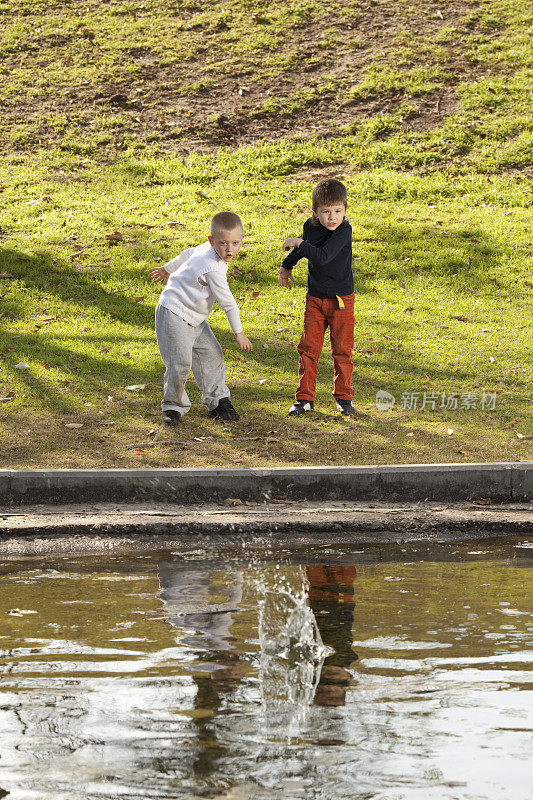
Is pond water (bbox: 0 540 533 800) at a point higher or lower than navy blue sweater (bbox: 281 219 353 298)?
lower

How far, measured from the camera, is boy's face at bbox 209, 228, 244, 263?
272 inches

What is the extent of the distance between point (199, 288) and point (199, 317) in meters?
0.22

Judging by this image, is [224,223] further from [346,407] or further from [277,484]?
[277,484]

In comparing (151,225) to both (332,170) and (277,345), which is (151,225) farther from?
(277,345)

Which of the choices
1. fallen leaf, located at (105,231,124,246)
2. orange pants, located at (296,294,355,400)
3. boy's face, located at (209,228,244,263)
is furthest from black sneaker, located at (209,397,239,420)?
fallen leaf, located at (105,231,124,246)

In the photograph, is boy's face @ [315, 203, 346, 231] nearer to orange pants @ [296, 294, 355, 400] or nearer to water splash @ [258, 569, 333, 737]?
orange pants @ [296, 294, 355, 400]

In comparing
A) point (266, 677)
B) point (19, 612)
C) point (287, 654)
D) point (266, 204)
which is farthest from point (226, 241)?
point (266, 204)

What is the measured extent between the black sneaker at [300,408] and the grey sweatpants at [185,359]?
1.73 feet

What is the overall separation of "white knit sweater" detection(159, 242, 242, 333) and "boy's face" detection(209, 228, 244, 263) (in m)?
0.08

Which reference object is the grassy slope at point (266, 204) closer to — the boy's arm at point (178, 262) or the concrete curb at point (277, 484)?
the concrete curb at point (277, 484)

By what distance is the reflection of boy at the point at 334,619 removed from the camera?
3.29m

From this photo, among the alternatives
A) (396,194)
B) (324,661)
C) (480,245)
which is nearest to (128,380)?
(324,661)

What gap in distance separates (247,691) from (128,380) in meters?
5.46

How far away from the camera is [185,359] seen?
23.6ft
